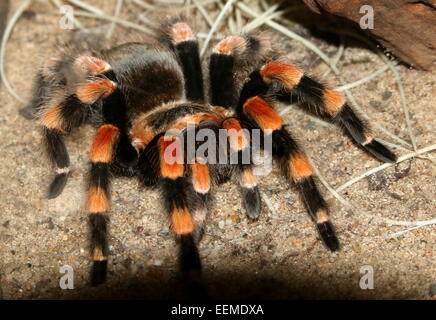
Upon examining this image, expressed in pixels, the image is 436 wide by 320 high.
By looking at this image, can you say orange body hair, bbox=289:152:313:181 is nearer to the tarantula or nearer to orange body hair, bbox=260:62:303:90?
the tarantula

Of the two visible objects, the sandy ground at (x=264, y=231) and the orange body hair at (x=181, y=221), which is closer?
the orange body hair at (x=181, y=221)

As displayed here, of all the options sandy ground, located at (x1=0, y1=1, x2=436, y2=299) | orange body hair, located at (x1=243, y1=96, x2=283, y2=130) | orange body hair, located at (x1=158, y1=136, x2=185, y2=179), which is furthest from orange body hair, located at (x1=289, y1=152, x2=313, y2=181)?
orange body hair, located at (x1=158, y1=136, x2=185, y2=179)

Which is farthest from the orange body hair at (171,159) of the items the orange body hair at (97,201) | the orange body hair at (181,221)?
the orange body hair at (97,201)

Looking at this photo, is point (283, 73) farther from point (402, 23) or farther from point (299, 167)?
point (402, 23)

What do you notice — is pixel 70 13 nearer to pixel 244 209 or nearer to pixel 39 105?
pixel 39 105

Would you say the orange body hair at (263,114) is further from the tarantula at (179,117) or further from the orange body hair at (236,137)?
the orange body hair at (236,137)

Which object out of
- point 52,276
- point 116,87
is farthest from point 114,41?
point 52,276

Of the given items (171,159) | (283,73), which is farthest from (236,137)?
(283,73)
